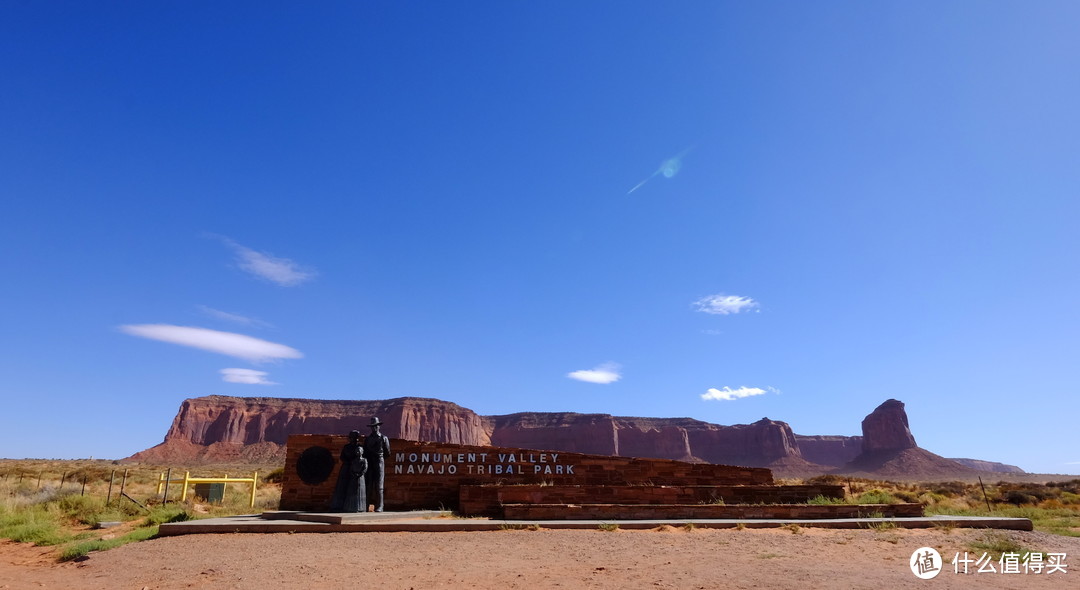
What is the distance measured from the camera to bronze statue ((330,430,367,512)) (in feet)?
43.6

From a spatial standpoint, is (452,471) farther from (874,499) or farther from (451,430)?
(451,430)

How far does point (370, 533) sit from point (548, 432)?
111 metres

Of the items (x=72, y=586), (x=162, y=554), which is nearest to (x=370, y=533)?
(x=162, y=554)

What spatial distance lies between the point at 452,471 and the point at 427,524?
4197mm

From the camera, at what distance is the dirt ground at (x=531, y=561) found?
706 cm

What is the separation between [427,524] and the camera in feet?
37.2

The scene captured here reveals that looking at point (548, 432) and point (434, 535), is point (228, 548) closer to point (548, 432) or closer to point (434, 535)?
point (434, 535)

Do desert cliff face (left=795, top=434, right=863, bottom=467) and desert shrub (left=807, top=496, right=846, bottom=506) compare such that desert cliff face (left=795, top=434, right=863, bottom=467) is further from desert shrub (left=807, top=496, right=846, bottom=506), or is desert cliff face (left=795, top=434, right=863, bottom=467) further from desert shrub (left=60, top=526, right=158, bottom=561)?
desert shrub (left=60, top=526, right=158, bottom=561)

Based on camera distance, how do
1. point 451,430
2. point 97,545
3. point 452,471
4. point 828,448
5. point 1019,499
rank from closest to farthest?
1. point 97,545
2. point 452,471
3. point 1019,499
4. point 451,430
5. point 828,448

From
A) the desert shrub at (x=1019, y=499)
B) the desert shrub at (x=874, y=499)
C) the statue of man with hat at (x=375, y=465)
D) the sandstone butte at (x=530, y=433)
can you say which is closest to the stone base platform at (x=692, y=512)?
the desert shrub at (x=874, y=499)

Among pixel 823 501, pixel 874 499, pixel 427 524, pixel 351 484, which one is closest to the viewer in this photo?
pixel 427 524

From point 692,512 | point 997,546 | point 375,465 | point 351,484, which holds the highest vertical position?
point 375,465

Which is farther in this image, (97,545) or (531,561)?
(97,545)

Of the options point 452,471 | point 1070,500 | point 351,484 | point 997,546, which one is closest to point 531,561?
point 351,484
